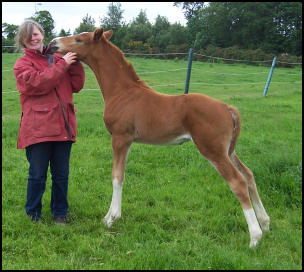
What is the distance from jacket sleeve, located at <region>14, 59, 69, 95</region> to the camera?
9.74ft

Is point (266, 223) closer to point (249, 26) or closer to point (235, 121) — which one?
point (235, 121)

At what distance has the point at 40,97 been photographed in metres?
3.14

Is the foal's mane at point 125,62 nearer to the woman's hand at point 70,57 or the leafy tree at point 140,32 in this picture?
the woman's hand at point 70,57

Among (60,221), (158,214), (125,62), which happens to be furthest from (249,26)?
(60,221)

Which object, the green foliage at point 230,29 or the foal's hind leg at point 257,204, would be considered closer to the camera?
the foal's hind leg at point 257,204

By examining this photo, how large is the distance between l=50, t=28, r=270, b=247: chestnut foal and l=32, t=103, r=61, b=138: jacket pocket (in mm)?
533

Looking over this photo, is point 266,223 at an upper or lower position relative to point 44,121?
lower

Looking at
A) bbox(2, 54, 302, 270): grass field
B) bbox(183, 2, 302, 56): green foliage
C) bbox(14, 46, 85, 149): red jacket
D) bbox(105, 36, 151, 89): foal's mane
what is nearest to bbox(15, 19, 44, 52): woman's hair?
bbox(14, 46, 85, 149): red jacket

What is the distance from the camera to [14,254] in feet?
9.25

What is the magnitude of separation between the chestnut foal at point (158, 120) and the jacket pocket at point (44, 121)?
53cm

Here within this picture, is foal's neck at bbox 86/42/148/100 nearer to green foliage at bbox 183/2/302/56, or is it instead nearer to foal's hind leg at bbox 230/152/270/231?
foal's hind leg at bbox 230/152/270/231

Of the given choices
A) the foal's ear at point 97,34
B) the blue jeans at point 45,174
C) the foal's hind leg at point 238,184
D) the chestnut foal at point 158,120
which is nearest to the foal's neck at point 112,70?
the chestnut foal at point 158,120

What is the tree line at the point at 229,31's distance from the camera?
105ft

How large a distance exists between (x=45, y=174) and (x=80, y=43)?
1413 millimetres
